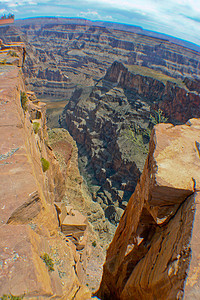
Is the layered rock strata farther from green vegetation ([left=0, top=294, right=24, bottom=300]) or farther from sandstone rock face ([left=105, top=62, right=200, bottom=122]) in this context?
green vegetation ([left=0, top=294, right=24, bottom=300])

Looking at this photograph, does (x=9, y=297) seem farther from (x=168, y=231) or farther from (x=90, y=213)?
(x=90, y=213)

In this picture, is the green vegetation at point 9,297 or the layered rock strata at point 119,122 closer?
the green vegetation at point 9,297

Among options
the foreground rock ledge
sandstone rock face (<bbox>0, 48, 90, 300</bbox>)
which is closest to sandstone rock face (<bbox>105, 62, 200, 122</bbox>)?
the foreground rock ledge

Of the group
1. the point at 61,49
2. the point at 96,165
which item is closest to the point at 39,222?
the point at 96,165

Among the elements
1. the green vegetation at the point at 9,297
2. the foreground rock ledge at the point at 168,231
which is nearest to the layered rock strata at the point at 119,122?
the foreground rock ledge at the point at 168,231

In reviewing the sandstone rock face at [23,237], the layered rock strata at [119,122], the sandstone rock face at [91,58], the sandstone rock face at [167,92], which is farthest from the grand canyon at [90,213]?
the sandstone rock face at [91,58]

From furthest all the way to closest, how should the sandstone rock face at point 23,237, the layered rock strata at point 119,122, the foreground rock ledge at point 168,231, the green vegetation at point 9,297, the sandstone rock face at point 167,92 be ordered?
1. the sandstone rock face at point 167,92
2. the layered rock strata at point 119,122
3. the foreground rock ledge at point 168,231
4. the sandstone rock face at point 23,237
5. the green vegetation at point 9,297

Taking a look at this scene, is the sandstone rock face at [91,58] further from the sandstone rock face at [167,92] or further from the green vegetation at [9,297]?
the green vegetation at [9,297]

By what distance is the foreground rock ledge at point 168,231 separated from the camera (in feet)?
13.8

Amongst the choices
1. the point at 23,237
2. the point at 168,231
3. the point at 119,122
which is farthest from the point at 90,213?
the point at 119,122

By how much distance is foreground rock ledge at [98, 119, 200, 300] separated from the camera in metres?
4.20

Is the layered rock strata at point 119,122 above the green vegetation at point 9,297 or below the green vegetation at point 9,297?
below

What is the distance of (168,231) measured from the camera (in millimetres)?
5891

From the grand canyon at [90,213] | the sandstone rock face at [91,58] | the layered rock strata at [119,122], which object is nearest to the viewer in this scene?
the grand canyon at [90,213]
